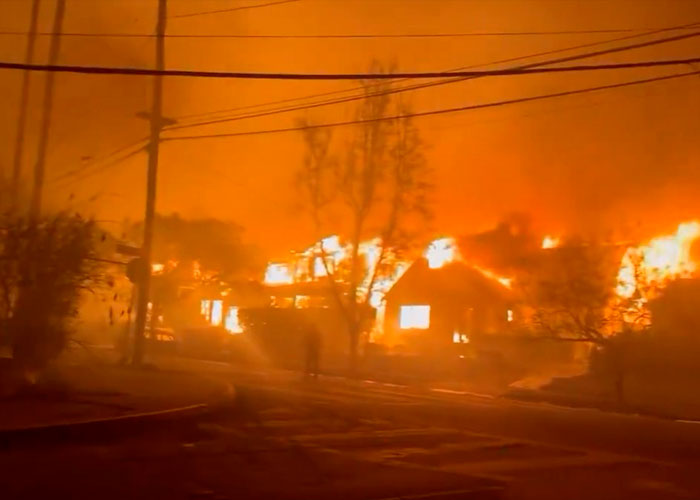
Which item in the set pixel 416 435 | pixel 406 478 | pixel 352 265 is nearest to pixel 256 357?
pixel 352 265

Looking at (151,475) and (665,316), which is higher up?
(665,316)

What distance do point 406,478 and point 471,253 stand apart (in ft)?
141

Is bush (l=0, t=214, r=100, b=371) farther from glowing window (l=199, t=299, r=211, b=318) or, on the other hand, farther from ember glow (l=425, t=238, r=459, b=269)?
glowing window (l=199, t=299, r=211, b=318)

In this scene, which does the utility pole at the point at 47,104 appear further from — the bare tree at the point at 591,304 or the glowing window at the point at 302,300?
the glowing window at the point at 302,300

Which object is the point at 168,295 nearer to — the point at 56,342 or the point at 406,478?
the point at 56,342

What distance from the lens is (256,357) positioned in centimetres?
4122

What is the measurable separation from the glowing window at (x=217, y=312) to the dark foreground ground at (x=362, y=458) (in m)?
45.1

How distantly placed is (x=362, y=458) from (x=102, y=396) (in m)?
6.08

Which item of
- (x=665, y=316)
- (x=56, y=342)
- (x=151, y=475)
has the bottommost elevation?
(x=151, y=475)

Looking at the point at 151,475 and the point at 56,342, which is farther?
the point at 56,342

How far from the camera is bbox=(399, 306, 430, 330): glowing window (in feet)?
167

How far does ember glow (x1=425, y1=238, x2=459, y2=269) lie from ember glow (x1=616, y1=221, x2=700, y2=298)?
1988cm

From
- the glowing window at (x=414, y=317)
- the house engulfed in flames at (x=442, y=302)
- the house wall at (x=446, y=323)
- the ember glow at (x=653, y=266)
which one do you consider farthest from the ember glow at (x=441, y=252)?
the ember glow at (x=653, y=266)

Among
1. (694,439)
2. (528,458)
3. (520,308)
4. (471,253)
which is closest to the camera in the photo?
(528,458)
